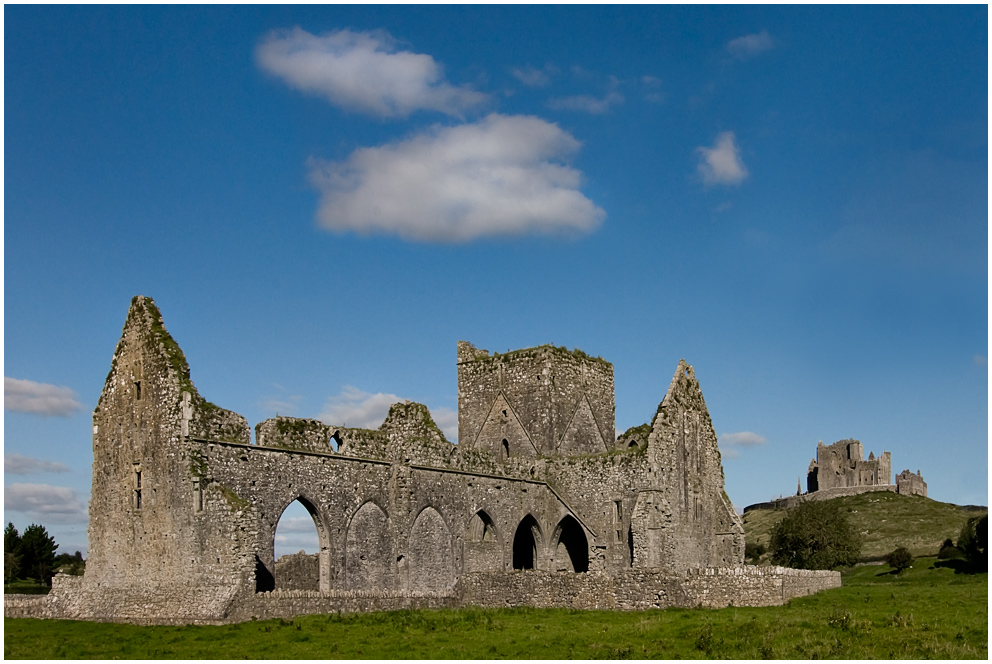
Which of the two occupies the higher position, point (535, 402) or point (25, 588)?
point (535, 402)

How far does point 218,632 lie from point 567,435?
24259mm

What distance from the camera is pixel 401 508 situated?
1572 inches

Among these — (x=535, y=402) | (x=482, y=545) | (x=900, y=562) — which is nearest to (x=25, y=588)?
(x=482, y=545)

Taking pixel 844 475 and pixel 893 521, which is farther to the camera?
pixel 844 475

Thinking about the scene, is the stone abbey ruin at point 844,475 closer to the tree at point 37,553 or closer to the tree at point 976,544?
the tree at point 976,544

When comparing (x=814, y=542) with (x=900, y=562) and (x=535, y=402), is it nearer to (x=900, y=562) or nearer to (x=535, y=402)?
(x=900, y=562)

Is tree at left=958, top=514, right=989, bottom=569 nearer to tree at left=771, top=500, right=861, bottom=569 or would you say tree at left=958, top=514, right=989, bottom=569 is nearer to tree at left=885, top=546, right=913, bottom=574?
tree at left=885, top=546, right=913, bottom=574

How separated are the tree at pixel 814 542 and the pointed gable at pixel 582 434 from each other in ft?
76.9

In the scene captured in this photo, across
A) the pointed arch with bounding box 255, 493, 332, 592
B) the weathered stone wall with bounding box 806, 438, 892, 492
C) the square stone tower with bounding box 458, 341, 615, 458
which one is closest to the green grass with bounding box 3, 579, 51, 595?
the pointed arch with bounding box 255, 493, 332, 592

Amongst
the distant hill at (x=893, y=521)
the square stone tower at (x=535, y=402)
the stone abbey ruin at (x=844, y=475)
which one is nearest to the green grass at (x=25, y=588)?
the square stone tower at (x=535, y=402)

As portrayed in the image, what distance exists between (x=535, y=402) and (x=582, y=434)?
9.51 ft

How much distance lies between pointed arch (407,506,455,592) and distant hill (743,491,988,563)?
43.6 meters

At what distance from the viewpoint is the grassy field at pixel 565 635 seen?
23.8 meters

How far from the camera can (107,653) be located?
81.6ft
